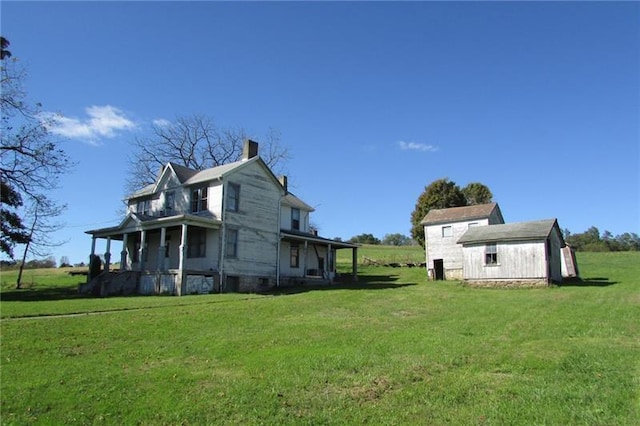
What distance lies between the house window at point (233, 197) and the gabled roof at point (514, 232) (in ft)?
51.0

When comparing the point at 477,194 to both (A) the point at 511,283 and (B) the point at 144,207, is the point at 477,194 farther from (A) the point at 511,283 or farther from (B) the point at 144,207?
(B) the point at 144,207

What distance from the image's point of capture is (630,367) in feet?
30.9

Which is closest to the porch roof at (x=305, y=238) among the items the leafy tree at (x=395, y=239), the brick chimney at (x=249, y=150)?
the brick chimney at (x=249, y=150)

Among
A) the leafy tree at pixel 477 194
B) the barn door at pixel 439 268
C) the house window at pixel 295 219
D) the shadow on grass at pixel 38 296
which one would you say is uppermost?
the leafy tree at pixel 477 194

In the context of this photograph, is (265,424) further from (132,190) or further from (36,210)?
(132,190)

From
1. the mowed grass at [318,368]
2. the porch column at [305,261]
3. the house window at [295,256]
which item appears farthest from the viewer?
the house window at [295,256]

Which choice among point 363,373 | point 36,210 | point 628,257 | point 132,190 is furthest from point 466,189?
point 363,373

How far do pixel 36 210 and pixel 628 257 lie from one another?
61538 mm

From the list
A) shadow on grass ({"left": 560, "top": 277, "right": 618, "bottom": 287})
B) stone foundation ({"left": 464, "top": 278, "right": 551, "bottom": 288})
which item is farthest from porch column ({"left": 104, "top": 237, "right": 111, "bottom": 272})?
shadow on grass ({"left": 560, "top": 277, "right": 618, "bottom": 287})

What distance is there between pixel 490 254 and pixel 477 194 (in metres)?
44.6

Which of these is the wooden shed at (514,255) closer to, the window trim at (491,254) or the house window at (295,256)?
the window trim at (491,254)

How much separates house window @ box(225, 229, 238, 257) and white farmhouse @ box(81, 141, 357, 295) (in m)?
0.06

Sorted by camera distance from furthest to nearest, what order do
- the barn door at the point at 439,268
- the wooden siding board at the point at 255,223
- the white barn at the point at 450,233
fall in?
the barn door at the point at 439,268
the white barn at the point at 450,233
the wooden siding board at the point at 255,223

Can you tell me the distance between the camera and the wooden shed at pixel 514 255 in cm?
3164
